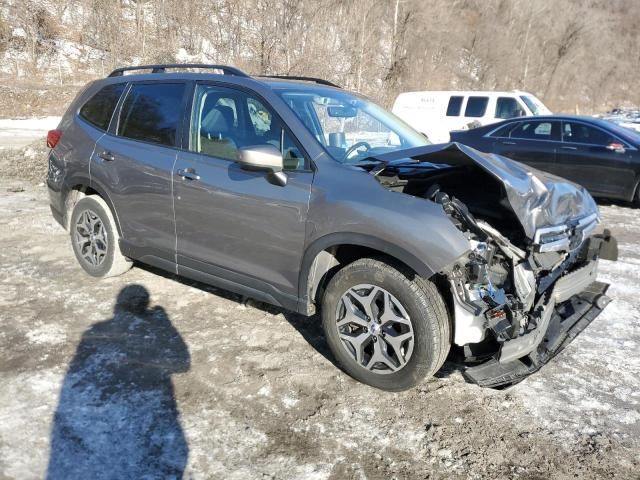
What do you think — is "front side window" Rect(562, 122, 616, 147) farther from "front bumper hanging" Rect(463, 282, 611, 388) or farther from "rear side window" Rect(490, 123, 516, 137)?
"front bumper hanging" Rect(463, 282, 611, 388)

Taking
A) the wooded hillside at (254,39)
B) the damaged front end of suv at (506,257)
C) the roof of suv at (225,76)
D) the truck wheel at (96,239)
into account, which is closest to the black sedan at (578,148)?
the damaged front end of suv at (506,257)

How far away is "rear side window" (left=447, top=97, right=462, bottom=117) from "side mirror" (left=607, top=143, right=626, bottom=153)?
5.46 meters

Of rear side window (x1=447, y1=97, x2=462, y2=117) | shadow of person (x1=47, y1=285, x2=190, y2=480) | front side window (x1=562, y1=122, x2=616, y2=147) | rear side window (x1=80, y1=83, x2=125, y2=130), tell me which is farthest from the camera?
rear side window (x1=447, y1=97, x2=462, y2=117)

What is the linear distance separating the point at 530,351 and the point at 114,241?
351cm

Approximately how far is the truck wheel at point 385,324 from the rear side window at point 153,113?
1.86m

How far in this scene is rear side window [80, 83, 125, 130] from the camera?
14.9 feet

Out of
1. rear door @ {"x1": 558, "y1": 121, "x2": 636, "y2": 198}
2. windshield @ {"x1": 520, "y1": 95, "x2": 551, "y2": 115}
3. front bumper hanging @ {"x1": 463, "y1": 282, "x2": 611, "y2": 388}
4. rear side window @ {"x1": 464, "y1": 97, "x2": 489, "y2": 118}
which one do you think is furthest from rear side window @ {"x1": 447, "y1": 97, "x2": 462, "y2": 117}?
front bumper hanging @ {"x1": 463, "y1": 282, "x2": 611, "y2": 388}

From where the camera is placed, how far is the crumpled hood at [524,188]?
116 inches

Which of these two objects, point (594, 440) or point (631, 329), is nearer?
point (594, 440)

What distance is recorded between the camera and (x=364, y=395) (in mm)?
3148

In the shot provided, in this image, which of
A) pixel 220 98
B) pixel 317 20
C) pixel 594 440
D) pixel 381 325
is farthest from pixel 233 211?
pixel 317 20

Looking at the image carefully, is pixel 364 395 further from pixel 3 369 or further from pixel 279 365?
pixel 3 369

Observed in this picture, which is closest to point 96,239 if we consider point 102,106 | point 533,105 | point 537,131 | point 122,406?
point 102,106

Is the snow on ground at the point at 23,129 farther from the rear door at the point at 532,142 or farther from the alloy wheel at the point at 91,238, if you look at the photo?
the rear door at the point at 532,142
